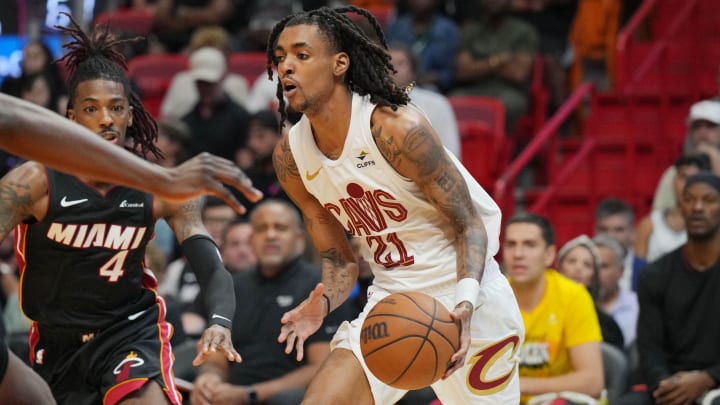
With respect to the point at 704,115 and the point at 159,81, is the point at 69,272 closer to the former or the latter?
the point at 704,115

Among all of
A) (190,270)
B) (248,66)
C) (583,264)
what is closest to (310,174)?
(583,264)

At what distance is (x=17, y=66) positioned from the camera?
1201cm

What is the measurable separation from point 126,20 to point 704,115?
682 cm

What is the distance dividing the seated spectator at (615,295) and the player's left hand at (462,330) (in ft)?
12.3

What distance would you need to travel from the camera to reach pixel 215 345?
15.6 ft

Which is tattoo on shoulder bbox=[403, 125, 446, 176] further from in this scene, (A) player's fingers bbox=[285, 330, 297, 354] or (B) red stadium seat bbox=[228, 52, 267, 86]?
(B) red stadium seat bbox=[228, 52, 267, 86]

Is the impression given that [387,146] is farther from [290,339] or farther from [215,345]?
[215,345]

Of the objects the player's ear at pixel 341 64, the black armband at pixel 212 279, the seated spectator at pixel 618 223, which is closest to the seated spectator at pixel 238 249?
the seated spectator at pixel 618 223

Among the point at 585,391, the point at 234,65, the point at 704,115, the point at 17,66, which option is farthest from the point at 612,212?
the point at 17,66

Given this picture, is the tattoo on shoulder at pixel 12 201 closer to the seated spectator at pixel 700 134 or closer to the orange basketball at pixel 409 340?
the orange basketball at pixel 409 340

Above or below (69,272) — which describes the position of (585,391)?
below

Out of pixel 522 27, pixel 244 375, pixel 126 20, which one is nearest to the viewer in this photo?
pixel 244 375

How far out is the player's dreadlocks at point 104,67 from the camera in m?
5.54

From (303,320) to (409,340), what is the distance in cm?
69
